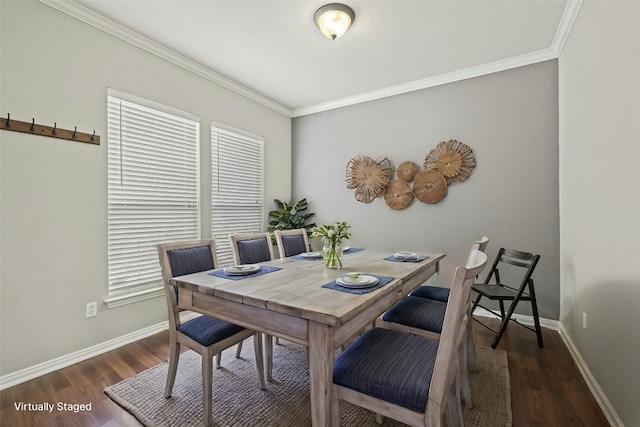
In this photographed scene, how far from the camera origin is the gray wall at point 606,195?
4.66 feet

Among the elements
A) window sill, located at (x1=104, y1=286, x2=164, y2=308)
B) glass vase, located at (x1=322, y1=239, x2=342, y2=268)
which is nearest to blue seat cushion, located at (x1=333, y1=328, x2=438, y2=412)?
glass vase, located at (x1=322, y1=239, x2=342, y2=268)

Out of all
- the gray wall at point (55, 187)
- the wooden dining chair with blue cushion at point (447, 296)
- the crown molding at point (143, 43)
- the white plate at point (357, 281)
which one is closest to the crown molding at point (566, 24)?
the wooden dining chair with blue cushion at point (447, 296)

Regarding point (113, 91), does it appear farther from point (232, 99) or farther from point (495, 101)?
point (495, 101)

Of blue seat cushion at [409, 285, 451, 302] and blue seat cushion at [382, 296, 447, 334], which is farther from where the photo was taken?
blue seat cushion at [409, 285, 451, 302]

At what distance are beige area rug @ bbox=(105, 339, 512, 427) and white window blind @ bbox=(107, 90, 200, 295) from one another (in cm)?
101

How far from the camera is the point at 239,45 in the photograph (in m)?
2.80

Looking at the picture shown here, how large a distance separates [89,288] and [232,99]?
255 centimetres

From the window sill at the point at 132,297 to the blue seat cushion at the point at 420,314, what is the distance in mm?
2202

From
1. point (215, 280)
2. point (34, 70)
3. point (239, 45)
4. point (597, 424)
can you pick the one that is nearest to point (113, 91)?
point (34, 70)

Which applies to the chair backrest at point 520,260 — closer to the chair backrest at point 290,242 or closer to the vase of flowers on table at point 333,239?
the vase of flowers on table at point 333,239

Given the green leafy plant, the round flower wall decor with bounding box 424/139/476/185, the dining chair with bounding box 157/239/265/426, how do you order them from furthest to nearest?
the green leafy plant, the round flower wall decor with bounding box 424/139/476/185, the dining chair with bounding box 157/239/265/426

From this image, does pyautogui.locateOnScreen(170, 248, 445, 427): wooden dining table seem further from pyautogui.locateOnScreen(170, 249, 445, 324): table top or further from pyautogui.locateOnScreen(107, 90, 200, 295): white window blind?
pyautogui.locateOnScreen(107, 90, 200, 295): white window blind

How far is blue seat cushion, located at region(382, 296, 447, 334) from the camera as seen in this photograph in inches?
71.4

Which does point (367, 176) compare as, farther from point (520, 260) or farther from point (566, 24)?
point (566, 24)
